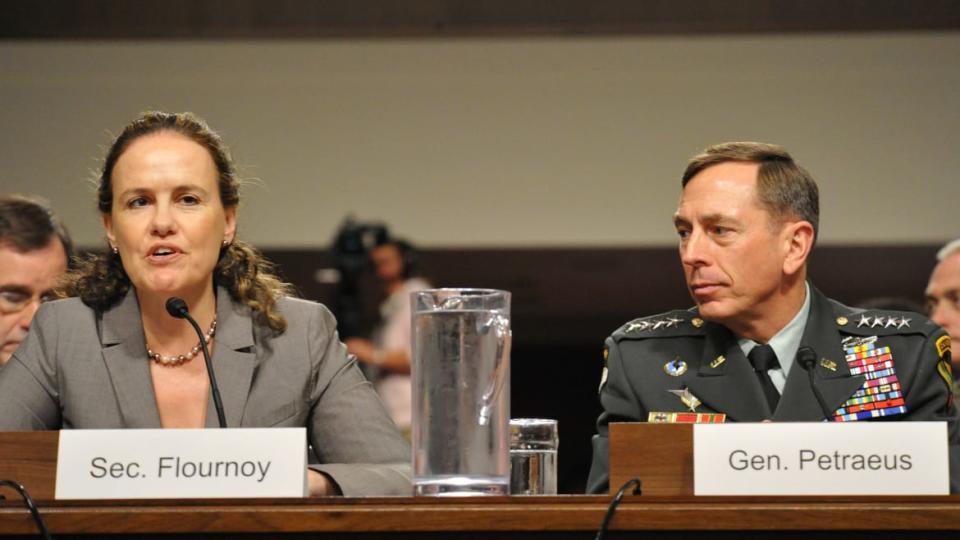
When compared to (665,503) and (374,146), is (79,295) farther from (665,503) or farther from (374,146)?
(374,146)

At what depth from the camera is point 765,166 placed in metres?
2.21

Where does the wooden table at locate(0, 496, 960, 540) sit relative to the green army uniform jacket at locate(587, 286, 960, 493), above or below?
below

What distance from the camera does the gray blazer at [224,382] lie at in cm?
187

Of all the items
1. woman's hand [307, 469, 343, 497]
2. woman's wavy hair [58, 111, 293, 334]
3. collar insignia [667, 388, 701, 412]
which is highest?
woman's wavy hair [58, 111, 293, 334]

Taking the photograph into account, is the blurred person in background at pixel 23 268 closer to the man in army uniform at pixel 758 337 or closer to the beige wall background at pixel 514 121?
the man in army uniform at pixel 758 337

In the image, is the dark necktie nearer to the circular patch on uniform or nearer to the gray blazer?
the circular patch on uniform

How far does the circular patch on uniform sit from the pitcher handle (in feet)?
2.34

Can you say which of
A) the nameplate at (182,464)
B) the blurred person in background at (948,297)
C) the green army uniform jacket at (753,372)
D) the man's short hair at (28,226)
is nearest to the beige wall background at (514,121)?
the blurred person in background at (948,297)

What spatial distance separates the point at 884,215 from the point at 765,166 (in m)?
3.73

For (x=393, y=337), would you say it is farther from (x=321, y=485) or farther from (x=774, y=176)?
(x=321, y=485)

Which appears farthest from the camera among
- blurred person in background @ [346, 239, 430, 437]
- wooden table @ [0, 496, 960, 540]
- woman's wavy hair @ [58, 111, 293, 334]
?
blurred person in background @ [346, 239, 430, 437]

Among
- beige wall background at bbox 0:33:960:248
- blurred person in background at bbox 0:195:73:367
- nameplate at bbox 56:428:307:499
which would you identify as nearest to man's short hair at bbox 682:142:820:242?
nameplate at bbox 56:428:307:499

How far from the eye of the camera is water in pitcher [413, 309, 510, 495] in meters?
1.34

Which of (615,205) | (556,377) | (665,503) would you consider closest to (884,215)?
(615,205)
